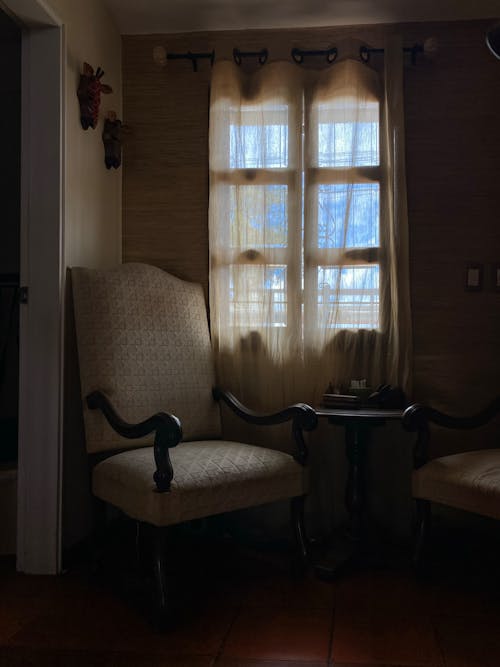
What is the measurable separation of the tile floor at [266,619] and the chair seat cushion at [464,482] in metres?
0.35

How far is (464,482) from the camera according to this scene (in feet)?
7.45

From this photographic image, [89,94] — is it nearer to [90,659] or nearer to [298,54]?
[298,54]

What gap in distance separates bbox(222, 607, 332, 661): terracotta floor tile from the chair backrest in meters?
0.84

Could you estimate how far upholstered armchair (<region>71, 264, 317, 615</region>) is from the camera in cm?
213

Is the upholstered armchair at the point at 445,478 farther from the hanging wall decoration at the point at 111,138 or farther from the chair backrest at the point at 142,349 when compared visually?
the hanging wall decoration at the point at 111,138

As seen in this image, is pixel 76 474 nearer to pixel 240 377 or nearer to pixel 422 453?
pixel 240 377

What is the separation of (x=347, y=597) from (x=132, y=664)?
0.84m

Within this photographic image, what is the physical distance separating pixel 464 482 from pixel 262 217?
4.90ft

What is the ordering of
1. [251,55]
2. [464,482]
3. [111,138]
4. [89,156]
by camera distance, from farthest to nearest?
[251,55] < [111,138] < [89,156] < [464,482]

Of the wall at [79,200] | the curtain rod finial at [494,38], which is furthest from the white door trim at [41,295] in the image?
the curtain rod finial at [494,38]

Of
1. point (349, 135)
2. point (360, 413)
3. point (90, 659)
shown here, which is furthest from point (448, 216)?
point (90, 659)

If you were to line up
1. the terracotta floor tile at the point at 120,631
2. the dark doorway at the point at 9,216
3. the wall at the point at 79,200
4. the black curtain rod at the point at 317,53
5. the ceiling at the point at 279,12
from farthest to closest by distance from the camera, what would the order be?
1. the dark doorway at the point at 9,216
2. the black curtain rod at the point at 317,53
3. the ceiling at the point at 279,12
4. the wall at the point at 79,200
5. the terracotta floor tile at the point at 120,631

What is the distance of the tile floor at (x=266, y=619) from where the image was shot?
1855 mm

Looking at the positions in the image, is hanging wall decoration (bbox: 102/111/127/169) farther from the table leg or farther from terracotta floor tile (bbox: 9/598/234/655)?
terracotta floor tile (bbox: 9/598/234/655)
